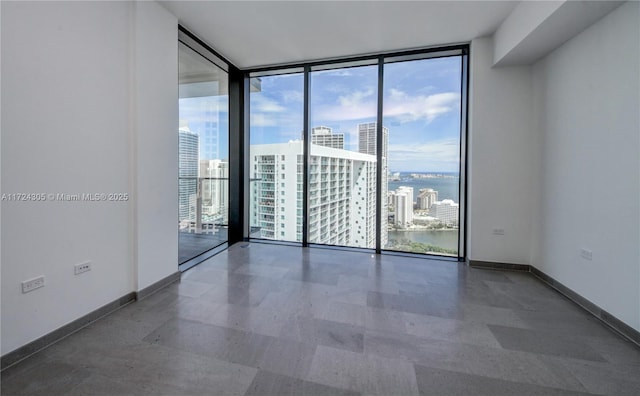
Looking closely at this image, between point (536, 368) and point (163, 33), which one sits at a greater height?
point (163, 33)

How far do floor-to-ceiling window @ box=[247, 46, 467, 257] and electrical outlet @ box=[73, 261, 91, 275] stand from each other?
2.81m

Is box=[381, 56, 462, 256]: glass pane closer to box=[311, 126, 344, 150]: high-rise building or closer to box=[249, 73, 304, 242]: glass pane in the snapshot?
box=[311, 126, 344, 150]: high-rise building

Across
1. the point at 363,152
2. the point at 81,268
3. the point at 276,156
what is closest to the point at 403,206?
the point at 363,152

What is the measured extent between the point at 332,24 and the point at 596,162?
Answer: 3079mm

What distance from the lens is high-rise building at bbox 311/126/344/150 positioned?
4.36 meters

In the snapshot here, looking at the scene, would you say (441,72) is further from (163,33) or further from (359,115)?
(163,33)

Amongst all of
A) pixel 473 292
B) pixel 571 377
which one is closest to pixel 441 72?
pixel 473 292

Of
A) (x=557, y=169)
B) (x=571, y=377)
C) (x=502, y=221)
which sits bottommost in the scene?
(x=571, y=377)

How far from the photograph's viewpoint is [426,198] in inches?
157

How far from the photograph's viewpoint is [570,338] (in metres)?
1.99

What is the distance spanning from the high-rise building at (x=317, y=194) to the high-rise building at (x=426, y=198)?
712 mm

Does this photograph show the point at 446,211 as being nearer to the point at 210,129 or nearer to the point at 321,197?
the point at 321,197

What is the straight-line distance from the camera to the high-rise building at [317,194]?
430 centimetres

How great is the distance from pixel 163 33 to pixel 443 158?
12.8 ft
